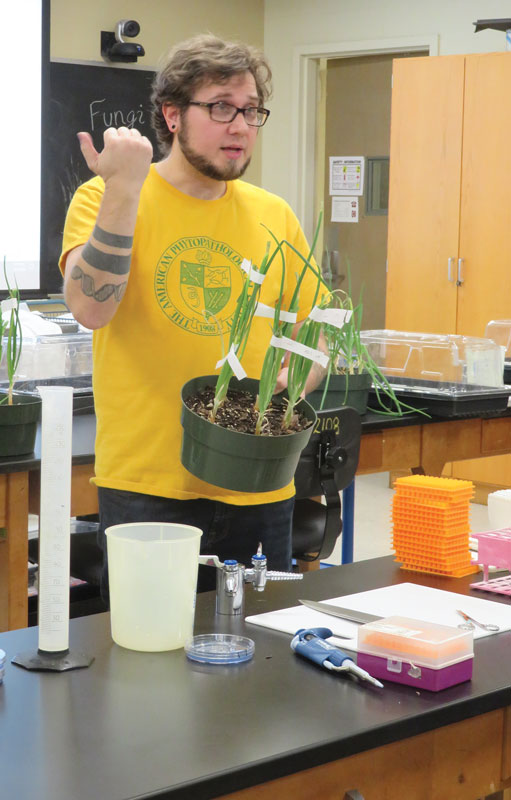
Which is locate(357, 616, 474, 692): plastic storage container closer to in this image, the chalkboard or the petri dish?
the petri dish

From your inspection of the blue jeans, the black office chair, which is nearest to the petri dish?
the blue jeans

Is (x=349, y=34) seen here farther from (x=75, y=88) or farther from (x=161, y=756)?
(x=161, y=756)

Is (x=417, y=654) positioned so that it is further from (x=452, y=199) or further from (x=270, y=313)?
(x=452, y=199)

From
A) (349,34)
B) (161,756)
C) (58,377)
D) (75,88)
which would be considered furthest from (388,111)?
(161,756)

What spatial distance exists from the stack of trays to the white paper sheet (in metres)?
0.08

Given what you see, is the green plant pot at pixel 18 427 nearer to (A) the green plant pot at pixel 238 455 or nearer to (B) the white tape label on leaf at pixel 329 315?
(A) the green plant pot at pixel 238 455

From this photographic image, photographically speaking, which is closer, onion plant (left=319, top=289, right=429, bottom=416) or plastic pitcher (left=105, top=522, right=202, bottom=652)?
plastic pitcher (left=105, top=522, right=202, bottom=652)

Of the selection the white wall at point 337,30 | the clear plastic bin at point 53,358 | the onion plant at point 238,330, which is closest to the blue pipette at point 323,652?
the onion plant at point 238,330

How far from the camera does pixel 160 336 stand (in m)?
1.85

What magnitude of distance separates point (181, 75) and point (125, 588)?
99 centimetres

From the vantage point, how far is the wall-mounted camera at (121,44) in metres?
5.32

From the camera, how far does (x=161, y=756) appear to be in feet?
3.28

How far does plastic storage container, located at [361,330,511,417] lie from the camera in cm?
314

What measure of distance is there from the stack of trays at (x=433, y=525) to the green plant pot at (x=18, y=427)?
995 mm
